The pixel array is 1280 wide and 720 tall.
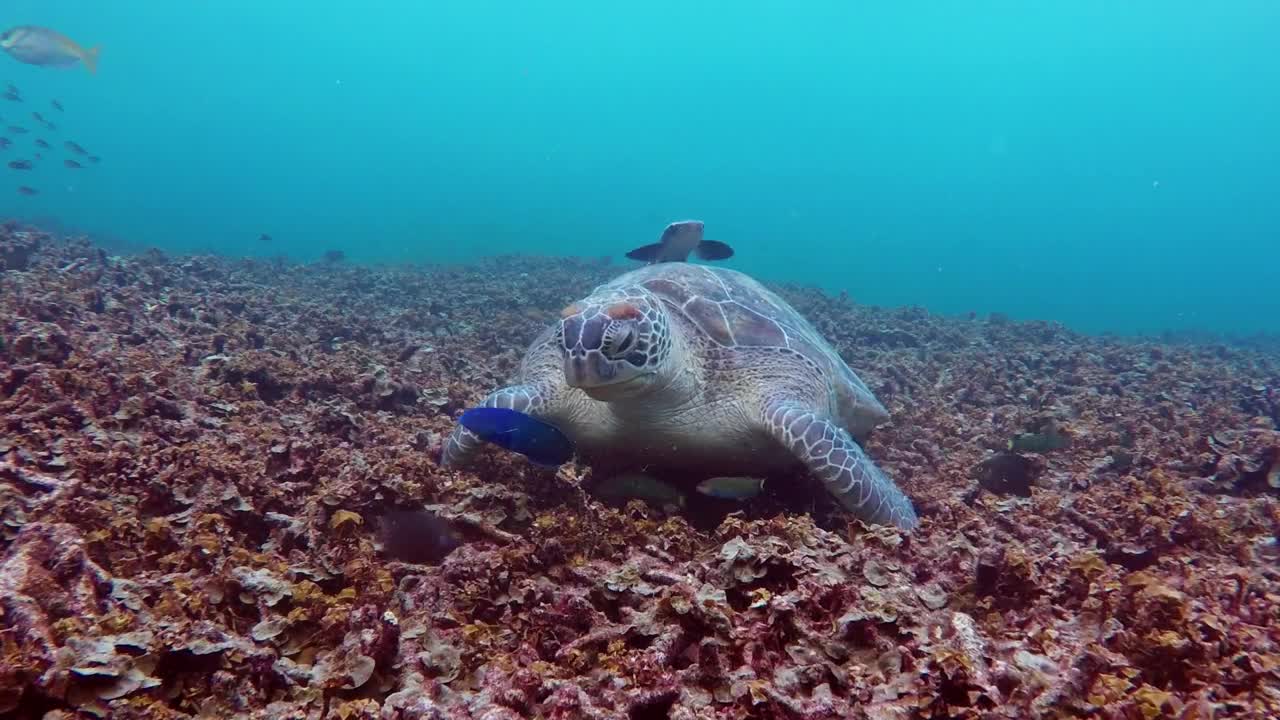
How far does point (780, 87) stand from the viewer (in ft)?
606

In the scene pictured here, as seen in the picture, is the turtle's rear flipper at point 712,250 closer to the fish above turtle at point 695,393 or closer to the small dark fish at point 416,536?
the fish above turtle at point 695,393

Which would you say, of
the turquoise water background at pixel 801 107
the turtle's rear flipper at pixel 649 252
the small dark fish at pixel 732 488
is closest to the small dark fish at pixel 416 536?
the small dark fish at pixel 732 488

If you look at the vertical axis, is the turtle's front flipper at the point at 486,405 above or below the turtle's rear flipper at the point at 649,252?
below

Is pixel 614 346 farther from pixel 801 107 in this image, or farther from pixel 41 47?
pixel 801 107

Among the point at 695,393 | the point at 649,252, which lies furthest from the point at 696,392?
the point at 649,252

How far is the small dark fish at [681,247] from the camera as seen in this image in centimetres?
813

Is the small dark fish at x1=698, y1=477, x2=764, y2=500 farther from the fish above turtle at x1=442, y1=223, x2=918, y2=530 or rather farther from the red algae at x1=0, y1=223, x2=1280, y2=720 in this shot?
the fish above turtle at x1=442, y1=223, x2=918, y2=530

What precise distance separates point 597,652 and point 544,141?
8289 inches

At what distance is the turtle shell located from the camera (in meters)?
4.85

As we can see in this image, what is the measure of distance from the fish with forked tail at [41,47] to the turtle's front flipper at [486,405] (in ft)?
50.6

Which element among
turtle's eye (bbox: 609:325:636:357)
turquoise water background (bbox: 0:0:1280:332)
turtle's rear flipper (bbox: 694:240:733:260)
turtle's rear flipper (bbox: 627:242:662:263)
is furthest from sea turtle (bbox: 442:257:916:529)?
turquoise water background (bbox: 0:0:1280:332)

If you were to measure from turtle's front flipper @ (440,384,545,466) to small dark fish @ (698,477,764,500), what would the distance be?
4.45 ft

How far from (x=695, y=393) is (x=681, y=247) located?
4.42 metres

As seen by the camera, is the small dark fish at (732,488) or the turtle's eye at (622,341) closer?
the turtle's eye at (622,341)
